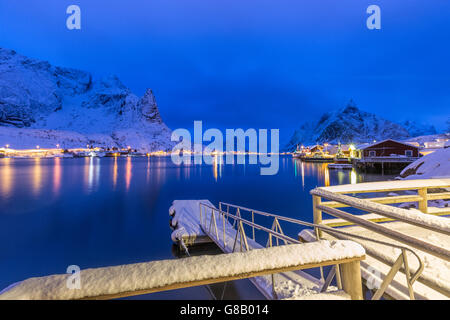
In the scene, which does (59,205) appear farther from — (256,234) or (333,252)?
(333,252)

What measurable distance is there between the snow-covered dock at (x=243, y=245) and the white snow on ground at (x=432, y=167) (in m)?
Result: 22.3

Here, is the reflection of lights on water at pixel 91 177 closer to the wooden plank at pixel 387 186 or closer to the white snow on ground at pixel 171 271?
the wooden plank at pixel 387 186

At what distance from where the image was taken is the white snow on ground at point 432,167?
22.0 meters

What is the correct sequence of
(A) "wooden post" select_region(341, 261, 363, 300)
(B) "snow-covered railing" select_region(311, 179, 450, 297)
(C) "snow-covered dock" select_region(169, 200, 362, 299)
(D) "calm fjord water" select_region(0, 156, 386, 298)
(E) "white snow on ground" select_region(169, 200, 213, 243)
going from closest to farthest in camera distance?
(A) "wooden post" select_region(341, 261, 363, 300) < (B) "snow-covered railing" select_region(311, 179, 450, 297) < (C) "snow-covered dock" select_region(169, 200, 362, 299) < (D) "calm fjord water" select_region(0, 156, 386, 298) < (E) "white snow on ground" select_region(169, 200, 213, 243)

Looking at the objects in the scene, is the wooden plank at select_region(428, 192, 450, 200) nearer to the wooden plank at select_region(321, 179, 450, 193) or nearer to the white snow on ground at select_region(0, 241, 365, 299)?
the wooden plank at select_region(321, 179, 450, 193)

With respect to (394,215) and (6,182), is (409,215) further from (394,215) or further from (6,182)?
(6,182)

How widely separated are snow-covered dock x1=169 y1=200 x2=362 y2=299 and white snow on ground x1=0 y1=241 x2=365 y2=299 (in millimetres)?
97

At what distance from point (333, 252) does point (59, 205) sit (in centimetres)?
2758

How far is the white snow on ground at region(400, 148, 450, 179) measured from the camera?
868 inches

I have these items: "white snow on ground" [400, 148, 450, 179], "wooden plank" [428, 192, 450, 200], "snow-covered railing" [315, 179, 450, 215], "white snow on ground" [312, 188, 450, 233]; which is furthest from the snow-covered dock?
"white snow on ground" [400, 148, 450, 179]

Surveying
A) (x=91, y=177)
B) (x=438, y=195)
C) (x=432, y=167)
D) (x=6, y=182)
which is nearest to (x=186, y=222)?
(x=438, y=195)

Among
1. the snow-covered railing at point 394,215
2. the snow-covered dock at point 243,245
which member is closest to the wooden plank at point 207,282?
the snow-covered dock at point 243,245
